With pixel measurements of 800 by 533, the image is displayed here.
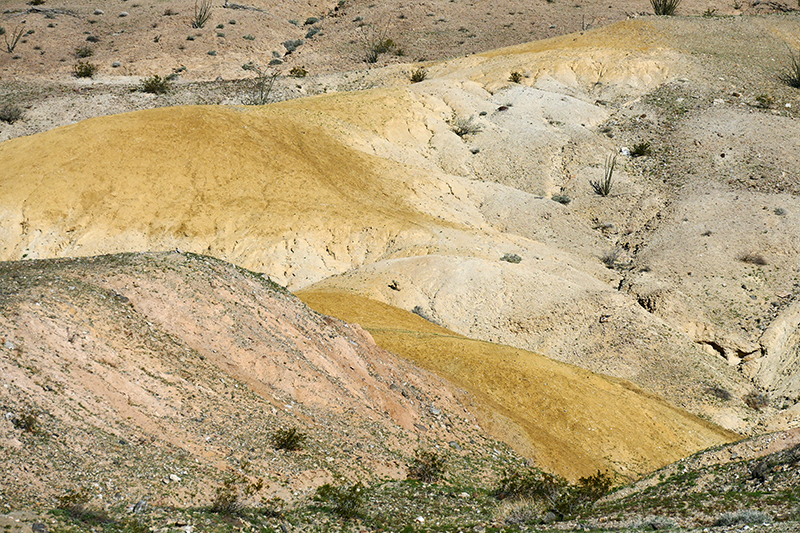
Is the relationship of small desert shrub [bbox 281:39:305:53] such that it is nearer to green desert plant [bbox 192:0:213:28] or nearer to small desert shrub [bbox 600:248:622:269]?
green desert plant [bbox 192:0:213:28]

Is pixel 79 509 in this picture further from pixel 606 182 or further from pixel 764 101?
pixel 764 101

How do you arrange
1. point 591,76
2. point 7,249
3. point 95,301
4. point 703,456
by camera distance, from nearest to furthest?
point 95,301, point 703,456, point 7,249, point 591,76

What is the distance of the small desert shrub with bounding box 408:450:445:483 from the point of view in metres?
15.0

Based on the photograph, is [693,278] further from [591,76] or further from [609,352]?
[591,76]

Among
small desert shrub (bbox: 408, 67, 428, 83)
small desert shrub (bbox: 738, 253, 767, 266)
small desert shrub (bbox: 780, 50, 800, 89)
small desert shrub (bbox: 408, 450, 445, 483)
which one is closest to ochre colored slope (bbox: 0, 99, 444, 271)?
small desert shrub (bbox: 408, 67, 428, 83)

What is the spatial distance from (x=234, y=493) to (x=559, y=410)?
9.62 m

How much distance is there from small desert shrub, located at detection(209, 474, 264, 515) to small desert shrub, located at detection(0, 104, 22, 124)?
104 ft

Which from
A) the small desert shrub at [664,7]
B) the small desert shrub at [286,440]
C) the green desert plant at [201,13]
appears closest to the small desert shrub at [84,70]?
the green desert plant at [201,13]

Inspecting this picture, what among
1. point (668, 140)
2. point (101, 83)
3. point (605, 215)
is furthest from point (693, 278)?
point (101, 83)

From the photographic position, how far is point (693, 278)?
99.3 ft

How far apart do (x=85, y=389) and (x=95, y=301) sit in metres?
2.50

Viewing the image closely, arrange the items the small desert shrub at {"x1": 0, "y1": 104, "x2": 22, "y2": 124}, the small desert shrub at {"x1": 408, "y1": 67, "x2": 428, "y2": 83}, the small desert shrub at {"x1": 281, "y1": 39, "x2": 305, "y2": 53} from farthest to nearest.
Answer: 1. the small desert shrub at {"x1": 281, "y1": 39, "x2": 305, "y2": 53}
2. the small desert shrub at {"x1": 408, "y1": 67, "x2": 428, "y2": 83}
3. the small desert shrub at {"x1": 0, "y1": 104, "x2": 22, "y2": 124}

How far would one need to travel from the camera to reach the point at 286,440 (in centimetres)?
1391

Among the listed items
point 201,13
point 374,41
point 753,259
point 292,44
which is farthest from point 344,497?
point 201,13
